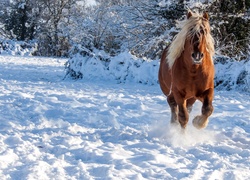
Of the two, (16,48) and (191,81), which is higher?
(191,81)

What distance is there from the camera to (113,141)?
453cm

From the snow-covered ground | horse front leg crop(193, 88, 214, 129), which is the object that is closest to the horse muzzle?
horse front leg crop(193, 88, 214, 129)

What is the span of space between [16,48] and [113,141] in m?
25.0

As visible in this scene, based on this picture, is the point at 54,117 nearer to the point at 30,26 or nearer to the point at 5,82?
the point at 5,82

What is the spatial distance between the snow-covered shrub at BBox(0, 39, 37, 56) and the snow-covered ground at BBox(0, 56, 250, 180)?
2026cm

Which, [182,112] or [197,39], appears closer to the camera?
[197,39]

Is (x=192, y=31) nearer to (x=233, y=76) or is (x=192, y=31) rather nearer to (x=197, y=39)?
(x=197, y=39)

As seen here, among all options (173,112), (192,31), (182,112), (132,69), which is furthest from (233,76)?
(192,31)

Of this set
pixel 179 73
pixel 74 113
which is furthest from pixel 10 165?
pixel 74 113

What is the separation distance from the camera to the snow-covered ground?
10.8 feet

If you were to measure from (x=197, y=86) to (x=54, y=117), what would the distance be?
2391 millimetres

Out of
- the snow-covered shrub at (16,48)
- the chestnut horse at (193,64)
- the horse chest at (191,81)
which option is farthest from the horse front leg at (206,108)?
the snow-covered shrub at (16,48)

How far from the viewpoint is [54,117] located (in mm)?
5824

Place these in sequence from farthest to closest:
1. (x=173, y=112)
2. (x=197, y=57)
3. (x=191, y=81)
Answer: (x=173, y=112), (x=191, y=81), (x=197, y=57)
